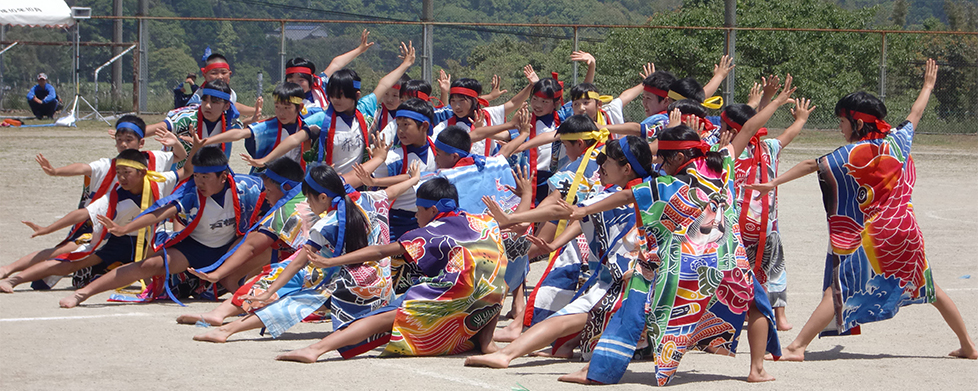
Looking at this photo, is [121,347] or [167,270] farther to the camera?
[167,270]

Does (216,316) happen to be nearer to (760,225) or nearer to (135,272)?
(135,272)

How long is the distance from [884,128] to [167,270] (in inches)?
189

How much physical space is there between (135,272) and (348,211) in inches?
85.3

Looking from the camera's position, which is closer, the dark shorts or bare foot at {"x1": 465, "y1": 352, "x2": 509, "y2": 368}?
bare foot at {"x1": 465, "y1": 352, "x2": 509, "y2": 368}

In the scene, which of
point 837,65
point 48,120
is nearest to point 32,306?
point 48,120

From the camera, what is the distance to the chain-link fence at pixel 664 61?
22.1m

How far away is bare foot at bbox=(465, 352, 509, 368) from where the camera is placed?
5.19 meters

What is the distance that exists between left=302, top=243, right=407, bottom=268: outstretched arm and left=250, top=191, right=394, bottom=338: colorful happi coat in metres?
0.20

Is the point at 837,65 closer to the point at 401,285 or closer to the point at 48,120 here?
the point at 48,120

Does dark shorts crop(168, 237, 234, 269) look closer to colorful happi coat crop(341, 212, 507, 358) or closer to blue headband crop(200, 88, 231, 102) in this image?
blue headband crop(200, 88, 231, 102)

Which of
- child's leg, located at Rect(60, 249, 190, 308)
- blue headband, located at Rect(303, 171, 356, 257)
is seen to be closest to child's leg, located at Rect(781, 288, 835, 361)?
blue headband, located at Rect(303, 171, 356, 257)

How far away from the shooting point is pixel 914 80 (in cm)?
2680

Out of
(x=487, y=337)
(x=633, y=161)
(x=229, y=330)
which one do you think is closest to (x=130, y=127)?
(x=229, y=330)

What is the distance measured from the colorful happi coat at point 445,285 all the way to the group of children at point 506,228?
0.01m
